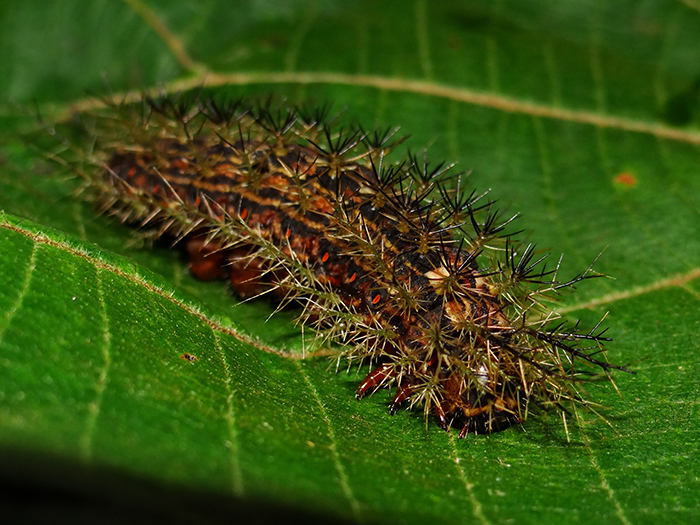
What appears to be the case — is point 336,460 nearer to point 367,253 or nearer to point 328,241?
point 367,253

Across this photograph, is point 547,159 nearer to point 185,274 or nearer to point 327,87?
point 327,87

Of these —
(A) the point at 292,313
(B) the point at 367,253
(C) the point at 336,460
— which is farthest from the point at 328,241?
(C) the point at 336,460

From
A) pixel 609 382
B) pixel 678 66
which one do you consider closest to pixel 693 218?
A: pixel 678 66

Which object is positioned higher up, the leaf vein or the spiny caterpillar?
the spiny caterpillar

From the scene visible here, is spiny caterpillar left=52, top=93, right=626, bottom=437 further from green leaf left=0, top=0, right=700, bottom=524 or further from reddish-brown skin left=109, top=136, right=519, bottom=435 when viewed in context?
green leaf left=0, top=0, right=700, bottom=524

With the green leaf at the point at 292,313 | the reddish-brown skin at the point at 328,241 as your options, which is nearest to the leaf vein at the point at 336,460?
the green leaf at the point at 292,313

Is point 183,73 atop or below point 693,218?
atop

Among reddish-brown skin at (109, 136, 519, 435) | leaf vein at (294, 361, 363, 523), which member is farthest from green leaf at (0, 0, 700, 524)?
reddish-brown skin at (109, 136, 519, 435)

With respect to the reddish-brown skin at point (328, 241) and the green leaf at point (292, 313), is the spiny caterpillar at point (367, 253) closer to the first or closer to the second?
the reddish-brown skin at point (328, 241)
